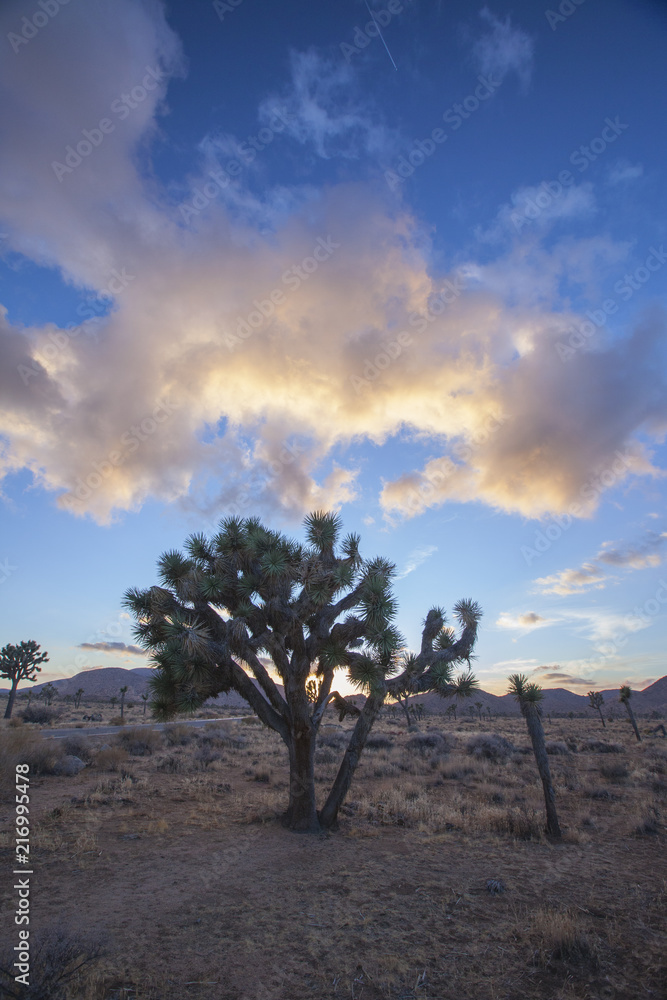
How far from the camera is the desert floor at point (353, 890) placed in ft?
17.9

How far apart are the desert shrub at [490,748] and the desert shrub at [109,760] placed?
1575 cm

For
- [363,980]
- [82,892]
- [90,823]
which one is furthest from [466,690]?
[90,823]

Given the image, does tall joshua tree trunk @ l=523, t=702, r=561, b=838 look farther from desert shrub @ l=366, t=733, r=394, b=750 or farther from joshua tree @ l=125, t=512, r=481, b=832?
desert shrub @ l=366, t=733, r=394, b=750

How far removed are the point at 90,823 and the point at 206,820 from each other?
8.83 ft

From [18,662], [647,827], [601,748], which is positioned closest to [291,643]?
[647,827]

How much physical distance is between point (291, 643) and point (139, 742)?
54.9ft

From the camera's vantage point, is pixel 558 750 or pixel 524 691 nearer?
pixel 524 691

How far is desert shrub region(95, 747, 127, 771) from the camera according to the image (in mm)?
18453

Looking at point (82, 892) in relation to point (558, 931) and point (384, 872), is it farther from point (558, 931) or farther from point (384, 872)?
point (558, 931)

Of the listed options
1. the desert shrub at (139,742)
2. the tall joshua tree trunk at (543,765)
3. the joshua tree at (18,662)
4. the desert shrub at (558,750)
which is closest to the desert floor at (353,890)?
the tall joshua tree trunk at (543,765)

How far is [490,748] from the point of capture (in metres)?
22.6

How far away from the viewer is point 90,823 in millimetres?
11211

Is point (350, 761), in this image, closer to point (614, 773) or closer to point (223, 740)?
point (614, 773)

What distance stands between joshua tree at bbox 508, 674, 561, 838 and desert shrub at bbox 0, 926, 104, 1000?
937 cm
